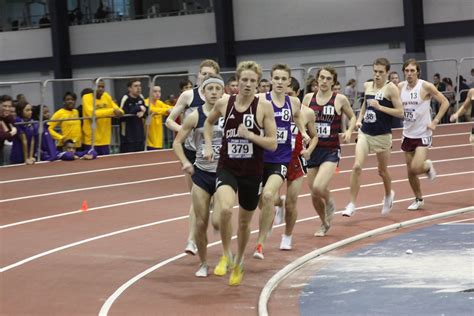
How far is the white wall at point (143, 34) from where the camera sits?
123 feet

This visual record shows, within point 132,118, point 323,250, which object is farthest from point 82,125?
point 323,250

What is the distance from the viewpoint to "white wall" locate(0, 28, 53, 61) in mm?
39094

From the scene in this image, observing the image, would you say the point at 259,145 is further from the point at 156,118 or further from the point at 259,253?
the point at 156,118

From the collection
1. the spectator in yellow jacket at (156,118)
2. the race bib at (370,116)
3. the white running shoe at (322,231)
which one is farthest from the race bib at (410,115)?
the spectator in yellow jacket at (156,118)

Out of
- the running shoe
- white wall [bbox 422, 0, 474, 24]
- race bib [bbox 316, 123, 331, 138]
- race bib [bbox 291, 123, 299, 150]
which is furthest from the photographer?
white wall [bbox 422, 0, 474, 24]

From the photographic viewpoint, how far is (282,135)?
36.1 feet

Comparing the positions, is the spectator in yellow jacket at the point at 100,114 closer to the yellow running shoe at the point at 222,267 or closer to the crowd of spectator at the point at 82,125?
the crowd of spectator at the point at 82,125

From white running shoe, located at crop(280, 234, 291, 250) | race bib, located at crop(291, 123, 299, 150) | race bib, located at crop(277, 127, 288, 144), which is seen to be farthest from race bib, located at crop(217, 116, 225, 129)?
white running shoe, located at crop(280, 234, 291, 250)

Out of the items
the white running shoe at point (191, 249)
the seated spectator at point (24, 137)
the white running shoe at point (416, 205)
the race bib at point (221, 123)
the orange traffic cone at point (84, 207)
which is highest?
the race bib at point (221, 123)

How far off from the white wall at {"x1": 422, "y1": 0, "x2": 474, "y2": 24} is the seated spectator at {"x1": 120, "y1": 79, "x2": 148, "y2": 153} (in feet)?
46.2

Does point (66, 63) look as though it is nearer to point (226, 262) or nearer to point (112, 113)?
point (112, 113)

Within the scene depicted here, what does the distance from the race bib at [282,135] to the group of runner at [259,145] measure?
0.03ft

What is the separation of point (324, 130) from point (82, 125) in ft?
32.7

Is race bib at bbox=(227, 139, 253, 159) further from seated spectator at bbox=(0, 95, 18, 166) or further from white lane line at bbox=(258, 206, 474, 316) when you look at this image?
seated spectator at bbox=(0, 95, 18, 166)
